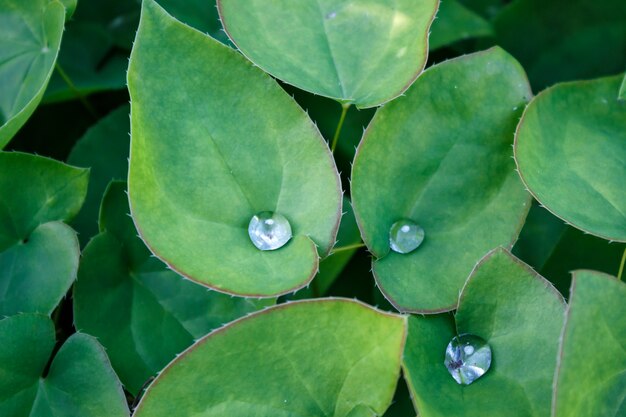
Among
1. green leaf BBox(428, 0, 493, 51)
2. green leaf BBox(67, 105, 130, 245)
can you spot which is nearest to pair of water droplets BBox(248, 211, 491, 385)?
green leaf BBox(67, 105, 130, 245)

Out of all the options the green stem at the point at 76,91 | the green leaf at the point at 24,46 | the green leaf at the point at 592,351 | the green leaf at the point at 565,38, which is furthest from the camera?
the green leaf at the point at 565,38

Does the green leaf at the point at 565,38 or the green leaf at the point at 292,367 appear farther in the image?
the green leaf at the point at 565,38

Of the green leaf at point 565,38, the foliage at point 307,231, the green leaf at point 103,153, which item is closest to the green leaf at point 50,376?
the foliage at point 307,231

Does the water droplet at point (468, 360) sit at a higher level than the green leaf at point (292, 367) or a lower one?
lower

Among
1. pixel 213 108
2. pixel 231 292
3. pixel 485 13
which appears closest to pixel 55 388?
pixel 231 292

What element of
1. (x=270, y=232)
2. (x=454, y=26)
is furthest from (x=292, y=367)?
(x=454, y=26)

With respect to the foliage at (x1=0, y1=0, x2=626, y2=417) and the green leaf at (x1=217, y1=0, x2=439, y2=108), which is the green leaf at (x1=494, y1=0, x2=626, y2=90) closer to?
the foliage at (x1=0, y1=0, x2=626, y2=417)

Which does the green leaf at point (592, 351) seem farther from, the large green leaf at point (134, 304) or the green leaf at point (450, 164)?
the large green leaf at point (134, 304)
